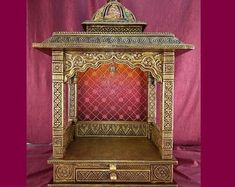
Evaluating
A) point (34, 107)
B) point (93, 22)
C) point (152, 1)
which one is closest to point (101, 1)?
point (152, 1)

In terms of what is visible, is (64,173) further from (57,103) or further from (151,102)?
(151,102)

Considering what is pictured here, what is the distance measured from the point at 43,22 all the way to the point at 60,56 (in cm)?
126

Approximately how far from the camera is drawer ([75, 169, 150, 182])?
7.23ft

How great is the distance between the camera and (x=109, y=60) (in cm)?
217

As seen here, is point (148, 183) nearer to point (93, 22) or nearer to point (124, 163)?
point (124, 163)

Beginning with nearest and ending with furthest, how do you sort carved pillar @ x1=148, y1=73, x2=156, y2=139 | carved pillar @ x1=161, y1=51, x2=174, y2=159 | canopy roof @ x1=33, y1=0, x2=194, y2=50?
canopy roof @ x1=33, y1=0, x2=194, y2=50
carved pillar @ x1=161, y1=51, x2=174, y2=159
carved pillar @ x1=148, y1=73, x2=156, y2=139

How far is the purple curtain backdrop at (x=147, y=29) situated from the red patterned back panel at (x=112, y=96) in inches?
16.5

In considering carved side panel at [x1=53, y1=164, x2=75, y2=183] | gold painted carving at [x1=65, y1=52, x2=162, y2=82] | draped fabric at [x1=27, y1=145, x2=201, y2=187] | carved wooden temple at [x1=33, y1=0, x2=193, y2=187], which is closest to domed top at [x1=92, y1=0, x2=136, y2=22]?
carved wooden temple at [x1=33, y1=0, x2=193, y2=187]

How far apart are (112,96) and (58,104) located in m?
1.07

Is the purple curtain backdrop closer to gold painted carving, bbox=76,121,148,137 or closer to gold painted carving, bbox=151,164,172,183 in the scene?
gold painted carving, bbox=76,121,148,137

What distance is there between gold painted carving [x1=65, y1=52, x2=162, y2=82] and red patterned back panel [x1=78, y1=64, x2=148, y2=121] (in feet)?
3.14

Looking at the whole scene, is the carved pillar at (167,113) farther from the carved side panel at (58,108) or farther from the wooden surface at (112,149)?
the carved side panel at (58,108)

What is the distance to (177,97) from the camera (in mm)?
3318

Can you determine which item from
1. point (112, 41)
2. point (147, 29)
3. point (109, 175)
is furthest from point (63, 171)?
point (147, 29)
